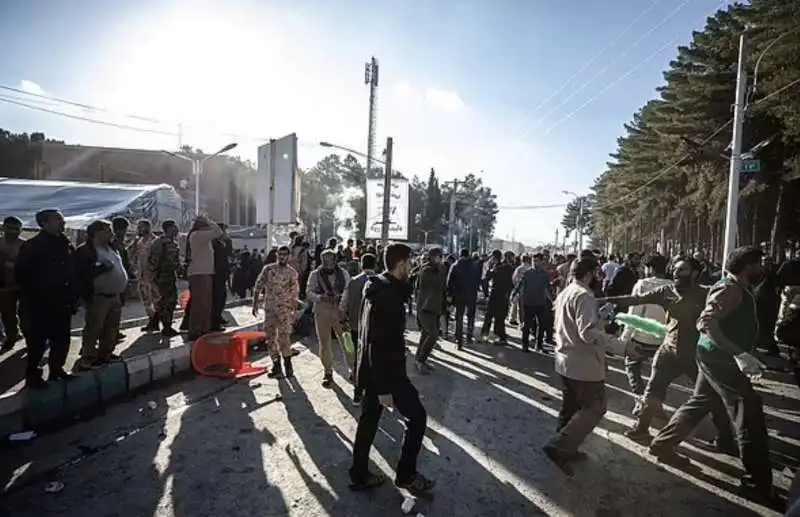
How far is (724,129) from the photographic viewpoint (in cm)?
2239

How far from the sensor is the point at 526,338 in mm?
10258

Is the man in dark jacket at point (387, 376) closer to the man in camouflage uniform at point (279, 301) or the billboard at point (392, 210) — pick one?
the man in camouflage uniform at point (279, 301)

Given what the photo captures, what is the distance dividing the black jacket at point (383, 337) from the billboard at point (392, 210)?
57.0 feet

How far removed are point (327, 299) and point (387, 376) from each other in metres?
3.27

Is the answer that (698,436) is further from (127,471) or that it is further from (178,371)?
(178,371)

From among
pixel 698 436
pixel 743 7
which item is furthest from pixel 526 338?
pixel 743 7

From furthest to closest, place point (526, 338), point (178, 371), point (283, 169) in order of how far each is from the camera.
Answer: point (283, 169), point (526, 338), point (178, 371)

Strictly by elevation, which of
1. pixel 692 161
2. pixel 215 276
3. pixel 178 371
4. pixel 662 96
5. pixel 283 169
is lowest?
pixel 178 371

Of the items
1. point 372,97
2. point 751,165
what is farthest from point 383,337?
point 372,97

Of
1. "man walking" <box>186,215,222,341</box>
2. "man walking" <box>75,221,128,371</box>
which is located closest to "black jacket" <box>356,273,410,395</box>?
"man walking" <box>75,221,128,371</box>

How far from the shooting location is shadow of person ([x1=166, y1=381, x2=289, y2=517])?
370cm

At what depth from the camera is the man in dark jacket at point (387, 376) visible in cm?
A: 384

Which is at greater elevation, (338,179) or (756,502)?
(338,179)

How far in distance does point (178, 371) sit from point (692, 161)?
24593 mm
